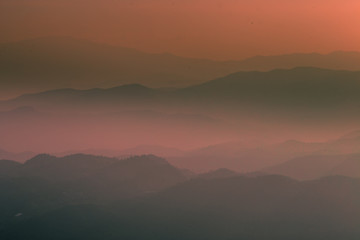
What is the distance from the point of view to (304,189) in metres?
2.47

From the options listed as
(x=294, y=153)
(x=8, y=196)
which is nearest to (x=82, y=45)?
(x=8, y=196)

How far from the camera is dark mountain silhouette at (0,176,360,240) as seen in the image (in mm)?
2408

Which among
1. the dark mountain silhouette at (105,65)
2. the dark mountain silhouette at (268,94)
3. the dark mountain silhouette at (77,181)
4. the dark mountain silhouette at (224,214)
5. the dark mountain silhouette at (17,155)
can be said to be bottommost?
the dark mountain silhouette at (224,214)

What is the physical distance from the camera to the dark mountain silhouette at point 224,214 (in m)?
2.41

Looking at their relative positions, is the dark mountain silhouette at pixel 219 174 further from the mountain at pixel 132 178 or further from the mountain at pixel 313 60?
the mountain at pixel 313 60

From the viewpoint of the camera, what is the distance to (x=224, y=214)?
2.45m

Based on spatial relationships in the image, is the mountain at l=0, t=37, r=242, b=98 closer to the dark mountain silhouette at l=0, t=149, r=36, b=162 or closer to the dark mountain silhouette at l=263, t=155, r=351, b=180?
the dark mountain silhouette at l=0, t=149, r=36, b=162

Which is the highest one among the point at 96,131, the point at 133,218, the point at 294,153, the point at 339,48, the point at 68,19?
the point at 68,19

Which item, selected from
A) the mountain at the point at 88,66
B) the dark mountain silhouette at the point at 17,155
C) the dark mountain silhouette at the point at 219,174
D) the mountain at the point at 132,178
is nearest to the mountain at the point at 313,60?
the mountain at the point at 88,66

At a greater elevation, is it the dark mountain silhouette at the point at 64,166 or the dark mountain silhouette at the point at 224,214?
the dark mountain silhouette at the point at 64,166

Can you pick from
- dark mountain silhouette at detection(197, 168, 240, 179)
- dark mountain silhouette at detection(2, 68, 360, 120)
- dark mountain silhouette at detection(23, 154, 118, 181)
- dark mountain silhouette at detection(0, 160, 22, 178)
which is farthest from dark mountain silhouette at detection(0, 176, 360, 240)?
dark mountain silhouette at detection(2, 68, 360, 120)

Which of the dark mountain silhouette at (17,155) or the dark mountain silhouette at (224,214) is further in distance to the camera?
the dark mountain silhouette at (17,155)

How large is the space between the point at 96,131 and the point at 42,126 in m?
0.36

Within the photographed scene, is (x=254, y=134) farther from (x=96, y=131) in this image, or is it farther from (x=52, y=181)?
(x=52, y=181)
